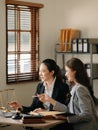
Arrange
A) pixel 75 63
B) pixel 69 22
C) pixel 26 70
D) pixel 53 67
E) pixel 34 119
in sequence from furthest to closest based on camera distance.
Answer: pixel 69 22
pixel 26 70
pixel 53 67
pixel 75 63
pixel 34 119

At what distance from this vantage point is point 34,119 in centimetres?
286

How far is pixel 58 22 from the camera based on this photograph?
5184 millimetres

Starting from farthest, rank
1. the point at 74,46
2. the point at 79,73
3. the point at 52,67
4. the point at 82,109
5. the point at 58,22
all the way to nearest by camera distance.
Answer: the point at 58,22
the point at 74,46
the point at 52,67
the point at 79,73
the point at 82,109

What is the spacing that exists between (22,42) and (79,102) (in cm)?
205

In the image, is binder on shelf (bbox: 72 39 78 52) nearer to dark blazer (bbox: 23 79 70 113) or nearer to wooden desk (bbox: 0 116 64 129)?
dark blazer (bbox: 23 79 70 113)

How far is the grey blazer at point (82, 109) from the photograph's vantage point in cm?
290

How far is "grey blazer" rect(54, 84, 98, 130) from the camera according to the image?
290cm

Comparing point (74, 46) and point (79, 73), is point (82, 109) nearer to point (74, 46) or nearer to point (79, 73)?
point (79, 73)

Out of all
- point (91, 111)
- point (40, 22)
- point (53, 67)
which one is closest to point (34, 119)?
point (91, 111)

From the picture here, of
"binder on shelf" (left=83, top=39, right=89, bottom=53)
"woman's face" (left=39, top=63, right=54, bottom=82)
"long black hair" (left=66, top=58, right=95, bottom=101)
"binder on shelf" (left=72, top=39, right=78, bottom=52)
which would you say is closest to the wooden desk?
"long black hair" (left=66, top=58, right=95, bottom=101)

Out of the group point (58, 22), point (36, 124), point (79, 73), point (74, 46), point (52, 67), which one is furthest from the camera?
point (58, 22)

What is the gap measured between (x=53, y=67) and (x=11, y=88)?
124 centimetres

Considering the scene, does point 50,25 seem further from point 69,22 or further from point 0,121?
point 0,121

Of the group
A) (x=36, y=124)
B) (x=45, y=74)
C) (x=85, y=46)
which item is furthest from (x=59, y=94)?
(x=85, y=46)
